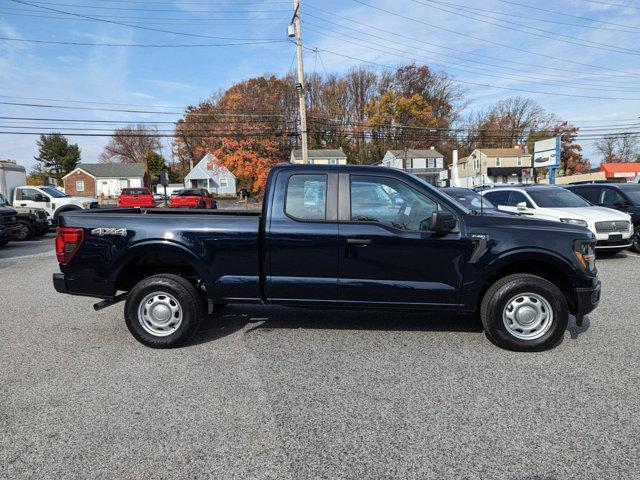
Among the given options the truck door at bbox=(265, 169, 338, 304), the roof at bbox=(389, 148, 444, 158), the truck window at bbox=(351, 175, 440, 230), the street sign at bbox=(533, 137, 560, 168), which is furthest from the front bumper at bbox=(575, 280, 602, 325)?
the roof at bbox=(389, 148, 444, 158)

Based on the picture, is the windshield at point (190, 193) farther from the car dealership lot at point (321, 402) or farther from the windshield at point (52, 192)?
the car dealership lot at point (321, 402)

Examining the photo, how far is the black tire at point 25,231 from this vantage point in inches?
602

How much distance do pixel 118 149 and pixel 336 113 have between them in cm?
4697

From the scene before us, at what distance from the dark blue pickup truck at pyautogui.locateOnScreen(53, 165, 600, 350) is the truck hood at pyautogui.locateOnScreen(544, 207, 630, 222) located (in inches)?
224

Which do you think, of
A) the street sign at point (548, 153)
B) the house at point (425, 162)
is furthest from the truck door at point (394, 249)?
the house at point (425, 162)

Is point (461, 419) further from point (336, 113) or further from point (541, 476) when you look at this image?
point (336, 113)

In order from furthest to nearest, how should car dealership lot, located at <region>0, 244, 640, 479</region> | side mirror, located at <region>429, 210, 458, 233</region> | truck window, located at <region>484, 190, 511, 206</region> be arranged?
truck window, located at <region>484, 190, 511, 206</region> → side mirror, located at <region>429, 210, 458, 233</region> → car dealership lot, located at <region>0, 244, 640, 479</region>

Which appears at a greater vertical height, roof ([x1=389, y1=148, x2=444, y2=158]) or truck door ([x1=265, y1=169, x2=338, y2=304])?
roof ([x1=389, y1=148, x2=444, y2=158])

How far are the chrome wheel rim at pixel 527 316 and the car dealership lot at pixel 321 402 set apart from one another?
228mm

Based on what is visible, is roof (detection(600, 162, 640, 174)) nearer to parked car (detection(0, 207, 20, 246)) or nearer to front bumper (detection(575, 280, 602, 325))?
front bumper (detection(575, 280, 602, 325))

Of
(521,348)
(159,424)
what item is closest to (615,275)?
(521,348)

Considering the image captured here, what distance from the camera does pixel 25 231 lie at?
15492 mm

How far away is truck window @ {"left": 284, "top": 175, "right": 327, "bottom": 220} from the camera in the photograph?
4316 millimetres

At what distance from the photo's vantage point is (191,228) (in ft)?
14.0
